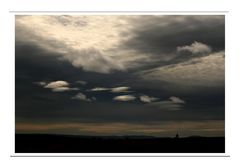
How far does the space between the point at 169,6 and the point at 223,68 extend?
2.66 feet

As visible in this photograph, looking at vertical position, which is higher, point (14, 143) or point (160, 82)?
point (160, 82)

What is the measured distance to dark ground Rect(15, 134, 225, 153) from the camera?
6656 mm

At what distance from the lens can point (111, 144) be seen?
22.0 feet

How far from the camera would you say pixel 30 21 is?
21.8ft

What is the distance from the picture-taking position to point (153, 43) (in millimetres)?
6684

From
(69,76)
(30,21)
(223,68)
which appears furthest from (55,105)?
(223,68)

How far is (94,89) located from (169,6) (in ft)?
3.63

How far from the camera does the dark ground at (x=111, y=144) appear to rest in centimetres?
666
